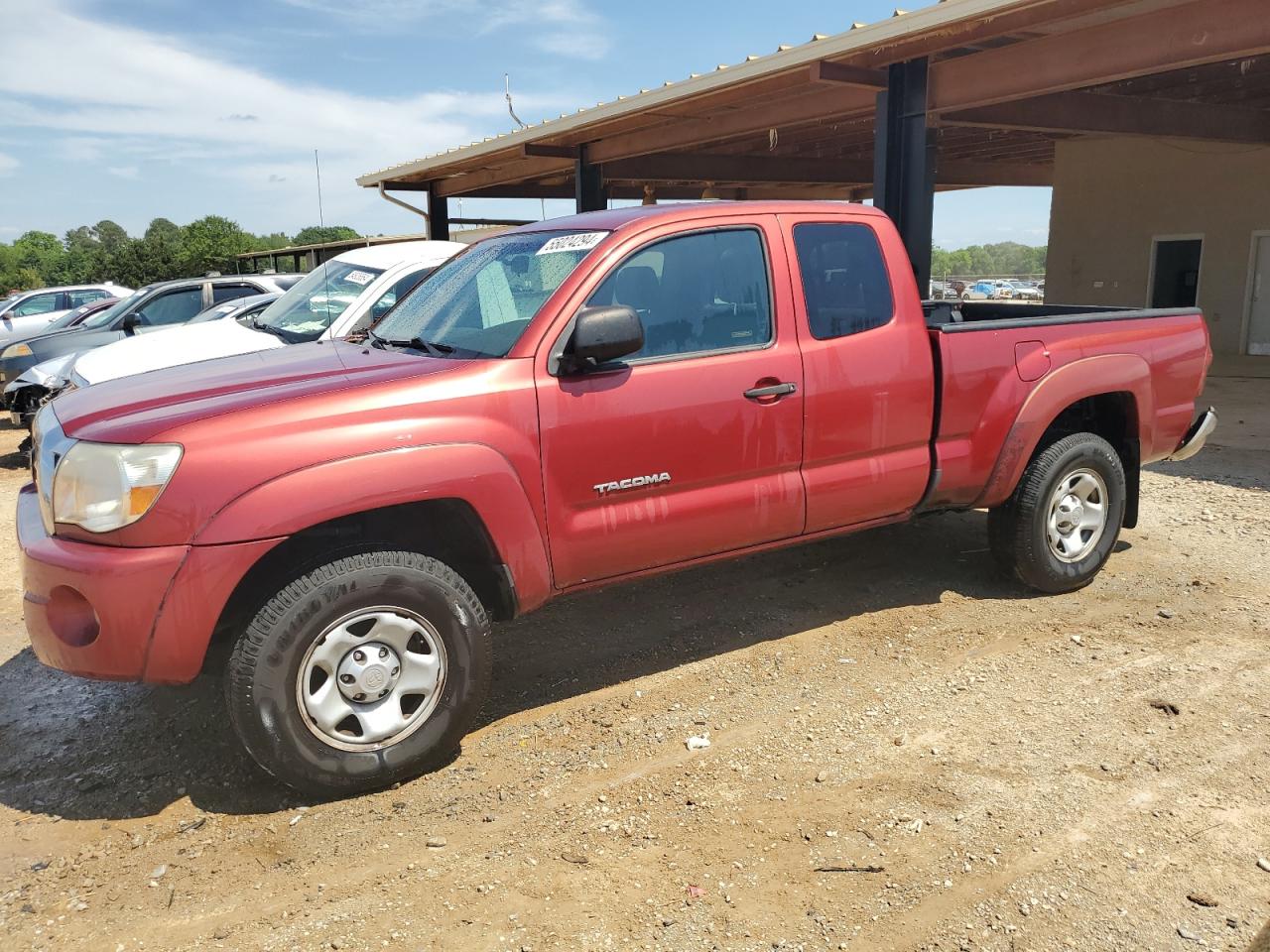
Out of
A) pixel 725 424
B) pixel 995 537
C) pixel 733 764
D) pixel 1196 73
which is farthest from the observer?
pixel 1196 73

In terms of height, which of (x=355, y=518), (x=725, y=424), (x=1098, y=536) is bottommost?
(x=1098, y=536)

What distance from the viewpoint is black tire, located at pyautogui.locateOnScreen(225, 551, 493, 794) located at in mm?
3061

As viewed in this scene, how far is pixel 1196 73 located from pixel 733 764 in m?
12.3

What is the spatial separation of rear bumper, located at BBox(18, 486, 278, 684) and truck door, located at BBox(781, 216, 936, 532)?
2.29m

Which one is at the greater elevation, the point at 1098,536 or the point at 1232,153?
the point at 1232,153

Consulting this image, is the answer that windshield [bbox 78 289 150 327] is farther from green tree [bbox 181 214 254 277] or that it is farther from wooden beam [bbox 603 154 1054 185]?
green tree [bbox 181 214 254 277]

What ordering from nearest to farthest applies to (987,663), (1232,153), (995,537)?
(987,663), (995,537), (1232,153)

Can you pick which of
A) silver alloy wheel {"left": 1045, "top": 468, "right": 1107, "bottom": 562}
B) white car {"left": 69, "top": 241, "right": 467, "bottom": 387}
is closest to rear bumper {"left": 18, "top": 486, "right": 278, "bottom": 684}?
silver alloy wheel {"left": 1045, "top": 468, "right": 1107, "bottom": 562}

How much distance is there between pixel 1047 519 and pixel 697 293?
229cm

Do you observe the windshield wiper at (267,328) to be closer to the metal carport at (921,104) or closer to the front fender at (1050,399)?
the front fender at (1050,399)

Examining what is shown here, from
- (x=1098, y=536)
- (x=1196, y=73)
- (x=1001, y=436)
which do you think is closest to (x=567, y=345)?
(x=1001, y=436)

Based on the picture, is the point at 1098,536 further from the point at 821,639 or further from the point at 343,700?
the point at 343,700

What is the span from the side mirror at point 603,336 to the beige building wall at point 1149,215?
1631 cm

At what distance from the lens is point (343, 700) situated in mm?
3213
